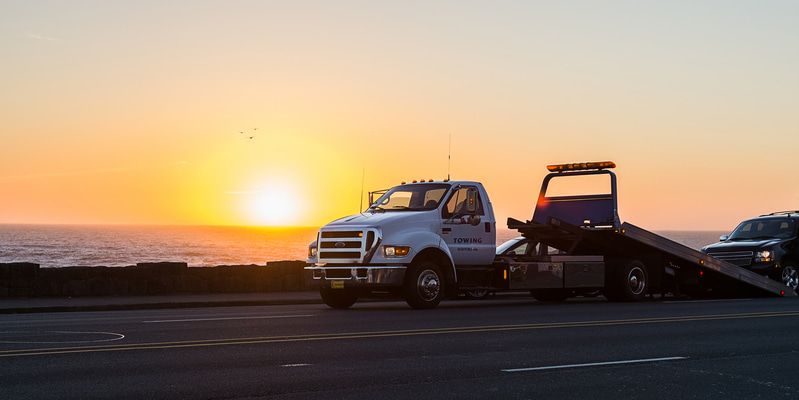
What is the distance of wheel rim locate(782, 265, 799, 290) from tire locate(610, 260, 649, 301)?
5072 mm

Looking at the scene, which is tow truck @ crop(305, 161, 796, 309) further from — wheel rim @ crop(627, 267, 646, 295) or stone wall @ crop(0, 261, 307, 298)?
stone wall @ crop(0, 261, 307, 298)

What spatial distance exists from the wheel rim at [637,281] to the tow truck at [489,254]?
2cm

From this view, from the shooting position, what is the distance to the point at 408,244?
18.1 metres

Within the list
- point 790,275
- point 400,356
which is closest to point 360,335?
point 400,356

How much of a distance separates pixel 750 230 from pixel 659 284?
6031mm

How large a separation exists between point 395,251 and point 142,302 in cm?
613

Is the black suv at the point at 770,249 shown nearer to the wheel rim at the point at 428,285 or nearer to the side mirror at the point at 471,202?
the side mirror at the point at 471,202

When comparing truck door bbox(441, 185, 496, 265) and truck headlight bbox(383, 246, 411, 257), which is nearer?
truck headlight bbox(383, 246, 411, 257)

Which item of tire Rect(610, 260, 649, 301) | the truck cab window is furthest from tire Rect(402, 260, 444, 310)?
tire Rect(610, 260, 649, 301)

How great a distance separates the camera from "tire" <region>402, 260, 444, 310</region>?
1809 cm

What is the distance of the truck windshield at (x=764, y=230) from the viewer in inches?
1015

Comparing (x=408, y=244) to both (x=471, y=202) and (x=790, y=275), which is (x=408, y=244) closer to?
(x=471, y=202)

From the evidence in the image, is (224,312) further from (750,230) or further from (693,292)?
(750,230)

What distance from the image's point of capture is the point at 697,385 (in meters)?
9.03
